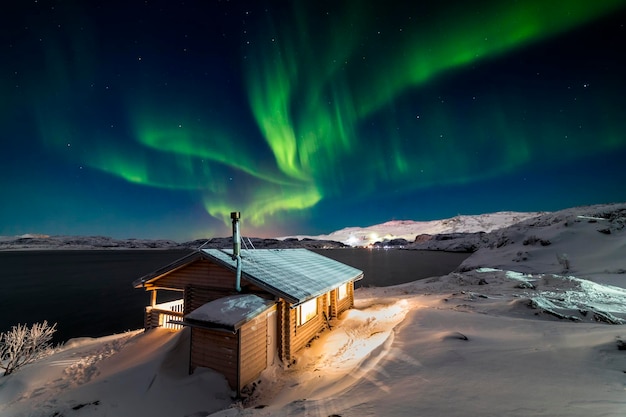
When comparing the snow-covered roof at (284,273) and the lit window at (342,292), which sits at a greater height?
the snow-covered roof at (284,273)

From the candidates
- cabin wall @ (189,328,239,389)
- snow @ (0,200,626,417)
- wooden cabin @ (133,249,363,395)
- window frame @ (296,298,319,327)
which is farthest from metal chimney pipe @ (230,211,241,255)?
snow @ (0,200,626,417)

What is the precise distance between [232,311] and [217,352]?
70.2 inches

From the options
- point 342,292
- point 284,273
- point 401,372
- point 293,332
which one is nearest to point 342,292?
point 342,292

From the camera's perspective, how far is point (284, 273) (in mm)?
14562

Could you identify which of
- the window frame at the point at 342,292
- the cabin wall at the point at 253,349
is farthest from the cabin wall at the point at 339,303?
the cabin wall at the point at 253,349

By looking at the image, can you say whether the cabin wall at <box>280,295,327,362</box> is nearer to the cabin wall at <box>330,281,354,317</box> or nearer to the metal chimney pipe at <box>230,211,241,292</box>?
the metal chimney pipe at <box>230,211,241,292</box>

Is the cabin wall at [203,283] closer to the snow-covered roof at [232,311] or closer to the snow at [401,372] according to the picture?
the snow-covered roof at [232,311]

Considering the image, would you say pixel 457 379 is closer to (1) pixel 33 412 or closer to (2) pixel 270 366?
(2) pixel 270 366

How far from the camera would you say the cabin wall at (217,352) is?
1056 cm

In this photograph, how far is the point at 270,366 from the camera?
12062 millimetres

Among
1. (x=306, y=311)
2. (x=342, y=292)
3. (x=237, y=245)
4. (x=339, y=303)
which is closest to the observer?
(x=237, y=245)

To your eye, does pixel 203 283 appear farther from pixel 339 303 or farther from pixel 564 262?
pixel 564 262

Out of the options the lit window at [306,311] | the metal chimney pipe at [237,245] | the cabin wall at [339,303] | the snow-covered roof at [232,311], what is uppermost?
the metal chimney pipe at [237,245]

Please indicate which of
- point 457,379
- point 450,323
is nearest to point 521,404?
point 457,379
